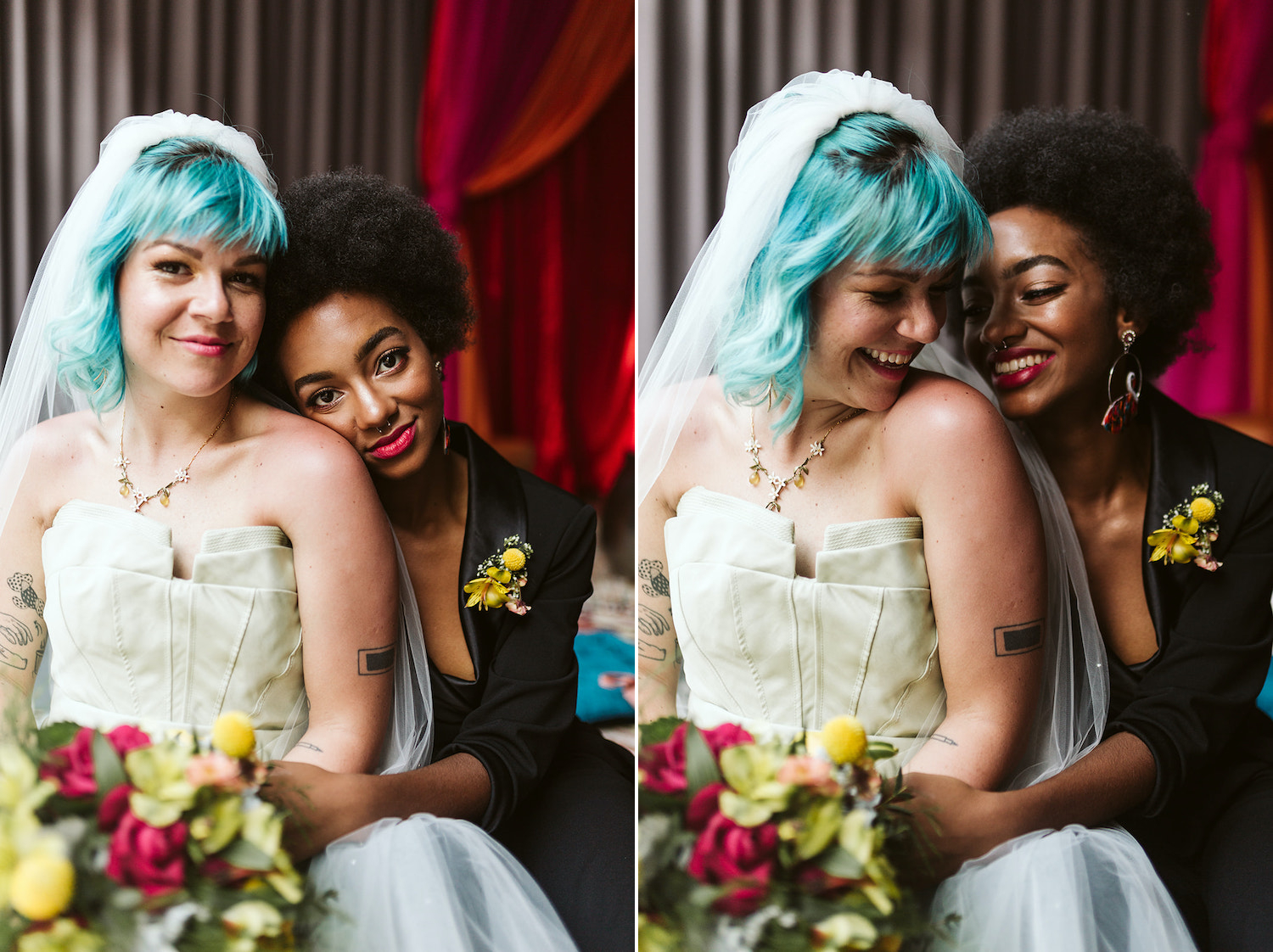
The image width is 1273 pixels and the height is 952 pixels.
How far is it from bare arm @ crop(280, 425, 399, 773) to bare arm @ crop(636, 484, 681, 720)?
443mm

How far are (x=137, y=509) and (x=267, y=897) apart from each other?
673 mm

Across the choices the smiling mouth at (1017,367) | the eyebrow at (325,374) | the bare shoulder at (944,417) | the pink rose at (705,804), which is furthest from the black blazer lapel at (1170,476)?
the eyebrow at (325,374)

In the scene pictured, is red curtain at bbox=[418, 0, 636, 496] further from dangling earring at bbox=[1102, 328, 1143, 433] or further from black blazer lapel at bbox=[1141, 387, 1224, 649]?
black blazer lapel at bbox=[1141, 387, 1224, 649]

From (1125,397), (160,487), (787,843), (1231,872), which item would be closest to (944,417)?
(1125,397)

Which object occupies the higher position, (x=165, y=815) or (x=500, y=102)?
(x=500, y=102)

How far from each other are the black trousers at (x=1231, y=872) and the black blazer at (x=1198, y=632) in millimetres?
24

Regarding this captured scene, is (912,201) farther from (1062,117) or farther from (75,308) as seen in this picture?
(75,308)

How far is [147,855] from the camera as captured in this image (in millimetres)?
1565

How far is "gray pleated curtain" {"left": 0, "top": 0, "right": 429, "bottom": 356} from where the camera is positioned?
5.54 ft

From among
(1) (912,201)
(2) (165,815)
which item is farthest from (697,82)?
(2) (165,815)

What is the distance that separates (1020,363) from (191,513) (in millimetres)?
1419

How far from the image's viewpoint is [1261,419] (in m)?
1.80

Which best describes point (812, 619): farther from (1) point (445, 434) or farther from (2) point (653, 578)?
(1) point (445, 434)

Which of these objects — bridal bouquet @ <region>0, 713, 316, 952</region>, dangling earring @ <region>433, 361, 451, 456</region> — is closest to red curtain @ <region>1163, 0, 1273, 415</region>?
dangling earring @ <region>433, 361, 451, 456</region>
